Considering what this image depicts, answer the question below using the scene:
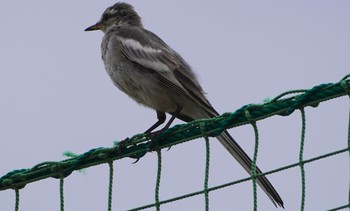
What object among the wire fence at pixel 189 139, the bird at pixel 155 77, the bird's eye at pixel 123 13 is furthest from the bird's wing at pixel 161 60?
the wire fence at pixel 189 139

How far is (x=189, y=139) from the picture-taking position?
5.39 meters

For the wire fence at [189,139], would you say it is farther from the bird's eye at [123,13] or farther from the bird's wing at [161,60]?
the bird's eye at [123,13]

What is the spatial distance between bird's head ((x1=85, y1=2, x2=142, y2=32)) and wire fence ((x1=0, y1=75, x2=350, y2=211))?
4.20 metres

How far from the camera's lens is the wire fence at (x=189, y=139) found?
459 centimetres

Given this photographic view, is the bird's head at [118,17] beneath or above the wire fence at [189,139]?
above

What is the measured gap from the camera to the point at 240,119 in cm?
502

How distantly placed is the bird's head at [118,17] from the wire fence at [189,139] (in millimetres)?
4202

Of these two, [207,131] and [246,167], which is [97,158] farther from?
[246,167]

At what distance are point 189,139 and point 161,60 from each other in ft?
10.0

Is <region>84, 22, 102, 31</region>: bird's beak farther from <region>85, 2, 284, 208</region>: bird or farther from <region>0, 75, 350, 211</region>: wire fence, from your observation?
<region>0, 75, 350, 211</region>: wire fence

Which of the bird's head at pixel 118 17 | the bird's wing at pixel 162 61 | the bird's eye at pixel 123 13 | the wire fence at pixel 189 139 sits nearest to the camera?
the wire fence at pixel 189 139

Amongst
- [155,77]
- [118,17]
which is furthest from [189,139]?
[118,17]

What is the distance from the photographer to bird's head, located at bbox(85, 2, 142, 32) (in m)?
10.1

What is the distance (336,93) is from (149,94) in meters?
3.80
